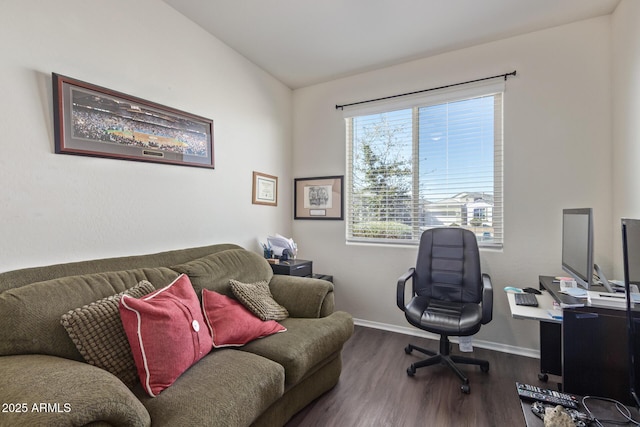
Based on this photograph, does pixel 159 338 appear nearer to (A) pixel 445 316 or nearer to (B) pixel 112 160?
(B) pixel 112 160

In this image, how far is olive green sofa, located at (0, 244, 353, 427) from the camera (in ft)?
3.14

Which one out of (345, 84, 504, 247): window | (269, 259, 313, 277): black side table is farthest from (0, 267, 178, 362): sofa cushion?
(345, 84, 504, 247): window

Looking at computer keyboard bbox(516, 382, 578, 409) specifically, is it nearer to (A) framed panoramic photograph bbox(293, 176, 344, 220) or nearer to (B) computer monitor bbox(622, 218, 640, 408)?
(B) computer monitor bbox(622, 218, 640, 408)

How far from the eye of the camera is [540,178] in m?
2.55

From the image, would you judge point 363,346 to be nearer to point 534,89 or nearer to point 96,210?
point 96,210

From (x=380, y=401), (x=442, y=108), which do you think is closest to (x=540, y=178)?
(x=442, y=108)

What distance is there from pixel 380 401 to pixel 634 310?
4.70 ft

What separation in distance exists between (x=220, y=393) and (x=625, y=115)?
122 inches

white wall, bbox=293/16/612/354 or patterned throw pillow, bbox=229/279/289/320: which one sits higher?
white wall, bbox=293/16/612/354

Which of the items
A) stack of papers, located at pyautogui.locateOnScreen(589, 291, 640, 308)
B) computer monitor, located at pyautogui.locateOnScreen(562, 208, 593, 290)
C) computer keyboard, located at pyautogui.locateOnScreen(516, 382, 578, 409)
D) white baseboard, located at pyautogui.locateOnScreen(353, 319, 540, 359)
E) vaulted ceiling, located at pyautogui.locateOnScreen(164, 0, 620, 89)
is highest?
vaulted ceiling, located at pyautogui.locateOnScreen(164, 0, 620, 89)

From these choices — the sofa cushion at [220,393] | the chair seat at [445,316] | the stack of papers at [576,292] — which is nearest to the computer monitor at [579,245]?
the stack of papers at [576,292]

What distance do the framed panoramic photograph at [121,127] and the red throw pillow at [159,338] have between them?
1.02 m

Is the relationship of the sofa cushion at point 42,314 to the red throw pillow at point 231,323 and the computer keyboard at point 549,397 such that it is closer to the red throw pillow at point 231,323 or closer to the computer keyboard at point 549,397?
the red throw pillow at point 231,323

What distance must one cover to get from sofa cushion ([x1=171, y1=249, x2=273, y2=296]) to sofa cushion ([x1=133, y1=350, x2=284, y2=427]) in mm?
530
